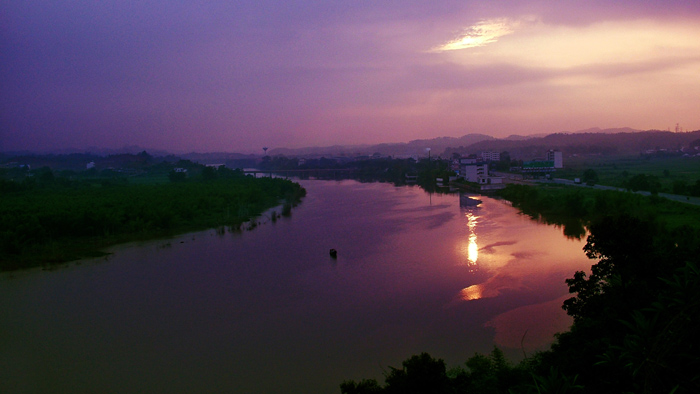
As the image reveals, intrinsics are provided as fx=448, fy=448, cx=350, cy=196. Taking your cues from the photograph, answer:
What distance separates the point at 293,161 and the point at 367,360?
35.2 m

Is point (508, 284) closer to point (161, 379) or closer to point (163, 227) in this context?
point (161, 379)

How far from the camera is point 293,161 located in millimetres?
38219

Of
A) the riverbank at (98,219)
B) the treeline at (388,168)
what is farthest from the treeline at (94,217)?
the treeline at (388,168)

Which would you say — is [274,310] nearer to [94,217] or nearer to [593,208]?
[94,217]

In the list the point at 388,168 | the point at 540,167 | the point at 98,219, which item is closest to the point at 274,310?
the point at 98,219

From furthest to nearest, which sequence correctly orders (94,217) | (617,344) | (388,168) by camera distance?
(388,168)
(94,217)
(617,344)

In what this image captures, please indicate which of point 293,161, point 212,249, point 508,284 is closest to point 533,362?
point 508,284

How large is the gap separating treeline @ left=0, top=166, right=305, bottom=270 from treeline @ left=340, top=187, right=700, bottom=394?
6378 mm

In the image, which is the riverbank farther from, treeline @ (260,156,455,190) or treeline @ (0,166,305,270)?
treeline @ (260,156,455,190)

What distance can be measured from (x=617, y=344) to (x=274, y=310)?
11.0ft

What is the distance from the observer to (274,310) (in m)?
4.73

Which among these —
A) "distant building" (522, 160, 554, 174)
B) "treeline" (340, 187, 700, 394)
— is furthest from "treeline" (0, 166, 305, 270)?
"distant building" (522, 160, 554, 174)

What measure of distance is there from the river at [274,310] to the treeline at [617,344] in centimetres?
84

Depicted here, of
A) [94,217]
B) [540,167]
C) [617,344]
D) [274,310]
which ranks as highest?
[540,167]
